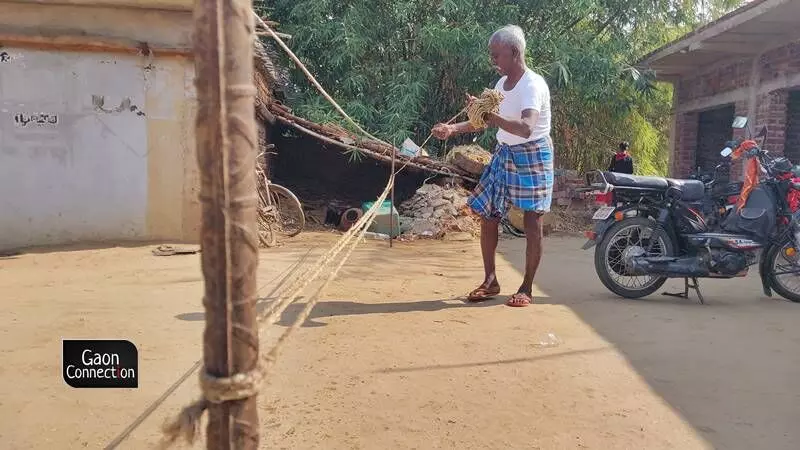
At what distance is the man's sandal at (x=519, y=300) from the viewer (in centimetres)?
446

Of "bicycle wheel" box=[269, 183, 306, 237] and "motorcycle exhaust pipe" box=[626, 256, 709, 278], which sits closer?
"motorcycle exhaust pipe" box=[626, 256, 709, 278]

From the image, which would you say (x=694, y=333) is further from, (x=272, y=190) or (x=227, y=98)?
(x=272, y=190)

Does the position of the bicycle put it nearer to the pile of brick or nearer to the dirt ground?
the dirt ground

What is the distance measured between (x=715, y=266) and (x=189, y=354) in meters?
3.67

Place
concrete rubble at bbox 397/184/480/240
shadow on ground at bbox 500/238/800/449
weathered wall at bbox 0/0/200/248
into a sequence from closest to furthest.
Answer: shadow on ground at bbox 500/238/800/449
weathered wall at bbox 0/0/200/248
concrete rubble at bbox 397/184/480/240

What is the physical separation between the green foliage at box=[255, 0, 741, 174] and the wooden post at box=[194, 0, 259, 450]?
30.2 feet

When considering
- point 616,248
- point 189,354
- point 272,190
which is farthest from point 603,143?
point 189,354

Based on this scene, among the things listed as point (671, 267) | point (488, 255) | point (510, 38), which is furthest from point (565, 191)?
point (510, 38)

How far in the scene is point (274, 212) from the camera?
823cm

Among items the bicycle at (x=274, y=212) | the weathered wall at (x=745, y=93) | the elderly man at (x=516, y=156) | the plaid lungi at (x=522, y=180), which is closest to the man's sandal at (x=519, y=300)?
the elderly man at (x=516, y=156)

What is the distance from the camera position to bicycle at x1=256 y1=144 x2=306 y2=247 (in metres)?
7.72

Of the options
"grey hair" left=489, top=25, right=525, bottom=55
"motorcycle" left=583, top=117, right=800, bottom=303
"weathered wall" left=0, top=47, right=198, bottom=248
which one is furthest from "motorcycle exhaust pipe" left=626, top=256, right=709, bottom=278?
"weathered wall" left=0, top=47, right=198, bottom=248

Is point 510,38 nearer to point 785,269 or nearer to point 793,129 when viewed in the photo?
point 785,269

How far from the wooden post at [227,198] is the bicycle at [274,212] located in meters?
5.57
